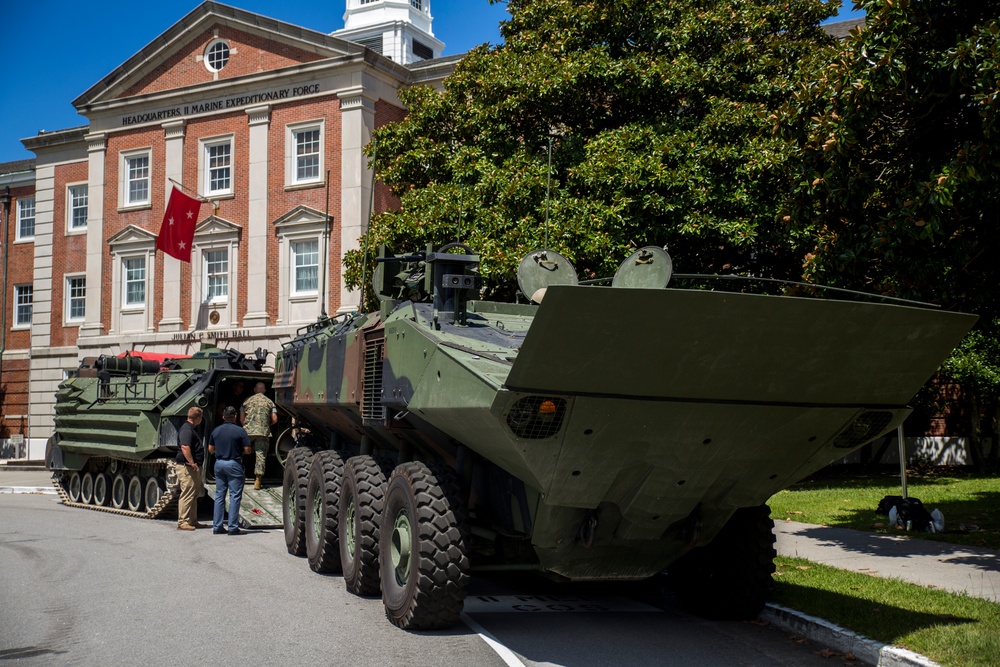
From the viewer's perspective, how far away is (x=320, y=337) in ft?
37.2

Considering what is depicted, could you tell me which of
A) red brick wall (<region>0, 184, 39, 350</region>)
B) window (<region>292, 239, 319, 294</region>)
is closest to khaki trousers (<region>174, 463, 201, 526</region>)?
window (<region>292, 239, 319, 294</region>)

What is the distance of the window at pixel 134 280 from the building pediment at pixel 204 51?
5.35 metres

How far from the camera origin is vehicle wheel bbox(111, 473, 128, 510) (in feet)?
56.7

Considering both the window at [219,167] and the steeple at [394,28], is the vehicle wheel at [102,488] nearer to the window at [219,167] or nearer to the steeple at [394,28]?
the window at [219,167]

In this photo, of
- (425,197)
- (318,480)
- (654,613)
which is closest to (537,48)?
(425,197)

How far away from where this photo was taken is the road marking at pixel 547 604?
28.3ft

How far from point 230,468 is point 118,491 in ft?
15.5

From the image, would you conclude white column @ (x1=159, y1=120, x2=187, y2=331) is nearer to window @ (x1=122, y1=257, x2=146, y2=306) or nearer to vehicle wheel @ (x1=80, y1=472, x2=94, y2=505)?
window @ (x1=122, y1=257, x2=146, y2=306)

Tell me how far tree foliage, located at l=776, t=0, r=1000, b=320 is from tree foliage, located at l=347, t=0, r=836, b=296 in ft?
18.8

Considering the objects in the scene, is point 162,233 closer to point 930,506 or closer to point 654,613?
point 930,506

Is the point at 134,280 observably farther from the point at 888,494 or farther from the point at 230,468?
the point at 888,494

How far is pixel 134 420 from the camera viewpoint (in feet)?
52.9

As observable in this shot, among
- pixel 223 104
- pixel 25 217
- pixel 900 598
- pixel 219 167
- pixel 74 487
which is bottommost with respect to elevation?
pixel 74 487

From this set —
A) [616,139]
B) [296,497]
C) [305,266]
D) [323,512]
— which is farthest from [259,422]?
[305,266]
